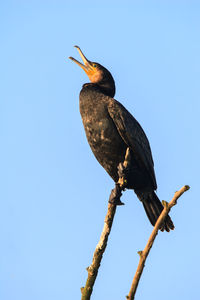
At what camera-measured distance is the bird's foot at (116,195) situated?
5.17m

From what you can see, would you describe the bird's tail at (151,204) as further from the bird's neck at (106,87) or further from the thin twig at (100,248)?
the bird's neck at (106,87)

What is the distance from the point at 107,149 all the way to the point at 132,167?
447mm

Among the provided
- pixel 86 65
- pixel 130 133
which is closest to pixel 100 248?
pixel 130 133

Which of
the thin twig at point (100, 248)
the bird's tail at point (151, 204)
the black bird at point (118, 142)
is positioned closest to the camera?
the thin twig at point (100, 248)

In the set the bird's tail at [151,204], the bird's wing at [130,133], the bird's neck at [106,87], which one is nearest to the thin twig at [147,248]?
the bird's wing at [130,133]

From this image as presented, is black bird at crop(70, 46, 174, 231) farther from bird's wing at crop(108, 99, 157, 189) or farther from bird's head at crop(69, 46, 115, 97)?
bird's head at crop(69, 46, 115, 97)

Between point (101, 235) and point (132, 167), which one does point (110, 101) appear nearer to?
point (132, 167)

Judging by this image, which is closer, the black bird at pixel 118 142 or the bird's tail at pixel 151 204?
the black bird at pixel 118 142

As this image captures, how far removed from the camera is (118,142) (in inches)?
239

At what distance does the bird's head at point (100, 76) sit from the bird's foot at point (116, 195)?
6.58 ft

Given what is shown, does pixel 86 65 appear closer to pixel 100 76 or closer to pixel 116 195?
pixel 100 76

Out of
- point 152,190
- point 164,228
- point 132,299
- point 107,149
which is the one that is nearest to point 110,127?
point 107,149

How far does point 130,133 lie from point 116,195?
1115 mm

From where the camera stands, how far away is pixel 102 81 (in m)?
7.09
